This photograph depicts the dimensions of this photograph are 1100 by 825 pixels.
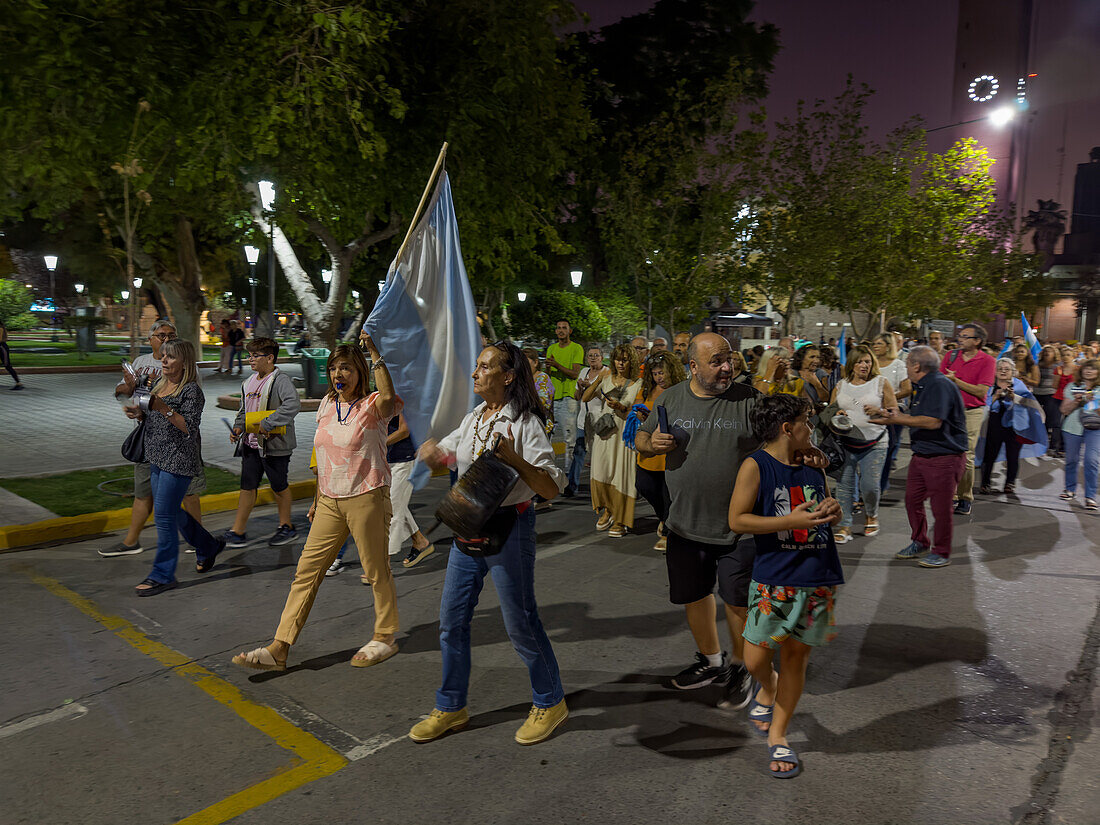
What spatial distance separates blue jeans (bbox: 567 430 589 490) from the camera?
30.7 ft

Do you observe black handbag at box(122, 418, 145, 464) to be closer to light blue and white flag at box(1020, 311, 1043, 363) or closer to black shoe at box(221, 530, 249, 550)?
black shoe at box(221, 530, 249, 550)

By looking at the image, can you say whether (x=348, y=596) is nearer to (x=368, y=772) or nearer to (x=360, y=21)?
(x=368, y=772)

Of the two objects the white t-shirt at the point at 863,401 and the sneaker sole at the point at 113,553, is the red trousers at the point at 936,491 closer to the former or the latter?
the white t-shirt at the point at 863,401

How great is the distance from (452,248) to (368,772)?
2663 millimetres

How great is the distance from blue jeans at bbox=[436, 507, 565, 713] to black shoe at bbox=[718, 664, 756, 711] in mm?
988

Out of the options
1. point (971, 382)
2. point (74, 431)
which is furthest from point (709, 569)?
point (74, 431)

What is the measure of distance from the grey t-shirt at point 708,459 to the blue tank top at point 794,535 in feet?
1.90

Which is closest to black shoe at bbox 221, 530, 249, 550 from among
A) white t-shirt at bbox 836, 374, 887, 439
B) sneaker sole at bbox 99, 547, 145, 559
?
sneaker sole at bbox 99, 547, 145, 559

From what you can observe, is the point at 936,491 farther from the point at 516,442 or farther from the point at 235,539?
the point at 235,539

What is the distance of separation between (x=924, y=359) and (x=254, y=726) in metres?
5.31

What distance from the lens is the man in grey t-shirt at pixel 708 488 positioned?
3.96 metres

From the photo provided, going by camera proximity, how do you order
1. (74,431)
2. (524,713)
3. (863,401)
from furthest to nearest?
(74,431), (863,401), (524,713)

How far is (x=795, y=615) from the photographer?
3.31 metres

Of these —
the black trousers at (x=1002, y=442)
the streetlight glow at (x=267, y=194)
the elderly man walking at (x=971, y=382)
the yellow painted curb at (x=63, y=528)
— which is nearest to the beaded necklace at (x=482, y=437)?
the yellow painted curb at (x=63, y=528)
